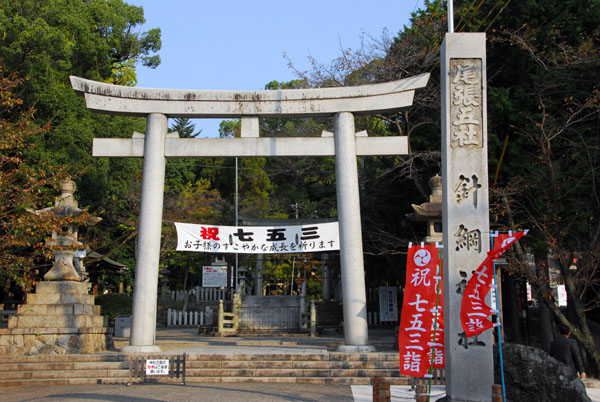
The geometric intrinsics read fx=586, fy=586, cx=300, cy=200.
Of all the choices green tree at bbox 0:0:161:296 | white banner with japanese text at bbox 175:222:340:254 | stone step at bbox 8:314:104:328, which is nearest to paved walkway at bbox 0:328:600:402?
stone step at bbox 8:314:104:328

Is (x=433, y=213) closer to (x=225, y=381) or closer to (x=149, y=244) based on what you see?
(x=225, y=381)

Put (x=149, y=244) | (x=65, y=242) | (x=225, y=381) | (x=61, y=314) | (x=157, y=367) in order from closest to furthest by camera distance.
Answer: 1. (x=157, y=367)
2. (x=225, y=381)
3. (x=149, y=244)
4. (x=61, y=314)
5. (x=65, y=242)

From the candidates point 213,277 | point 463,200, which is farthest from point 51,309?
point 213,277

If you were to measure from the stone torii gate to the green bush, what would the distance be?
10.7 metres

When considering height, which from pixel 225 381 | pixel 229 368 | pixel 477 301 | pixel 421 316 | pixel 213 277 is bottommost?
pixel 225 381

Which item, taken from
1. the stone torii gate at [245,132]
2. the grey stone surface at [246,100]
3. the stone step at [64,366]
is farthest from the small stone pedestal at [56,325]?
the grey stone surface at [246,100]

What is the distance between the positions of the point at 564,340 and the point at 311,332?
34.8 ft

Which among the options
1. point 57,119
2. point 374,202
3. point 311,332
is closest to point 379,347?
point 311,332

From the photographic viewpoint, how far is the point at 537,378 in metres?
8.43

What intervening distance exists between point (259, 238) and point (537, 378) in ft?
30.1

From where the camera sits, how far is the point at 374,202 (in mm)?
21219

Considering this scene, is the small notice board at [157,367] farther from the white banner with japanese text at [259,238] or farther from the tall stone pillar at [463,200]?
the white banner with japanese text at [259,238]

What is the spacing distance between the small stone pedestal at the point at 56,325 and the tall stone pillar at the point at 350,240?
5918mm

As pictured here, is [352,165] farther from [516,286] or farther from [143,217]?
[516,286]
